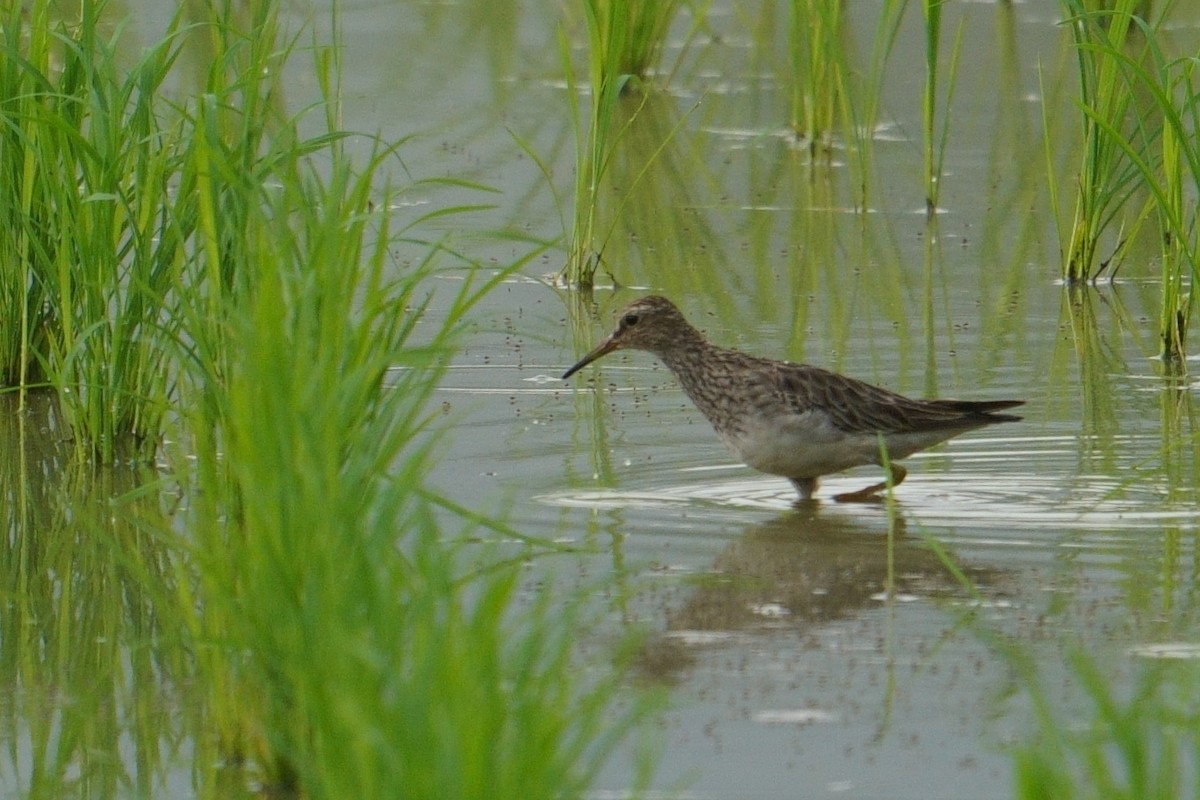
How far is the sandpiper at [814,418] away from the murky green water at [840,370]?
17 cm

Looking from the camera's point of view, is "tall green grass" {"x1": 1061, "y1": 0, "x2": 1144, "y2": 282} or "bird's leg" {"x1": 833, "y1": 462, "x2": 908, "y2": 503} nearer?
"bird's leg" {"x1": 833, "y1": 462, "x2": 908, "y2": 503}

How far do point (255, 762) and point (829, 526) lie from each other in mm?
2531

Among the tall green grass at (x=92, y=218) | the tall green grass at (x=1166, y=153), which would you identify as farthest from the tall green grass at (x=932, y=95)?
the tall green grass at (x=92, y=218)

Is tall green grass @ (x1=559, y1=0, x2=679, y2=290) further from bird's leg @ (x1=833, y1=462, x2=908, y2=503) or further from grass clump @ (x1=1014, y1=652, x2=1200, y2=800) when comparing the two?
grass clump @ (x1=1014, y1=652, x2=1200, y2=800)

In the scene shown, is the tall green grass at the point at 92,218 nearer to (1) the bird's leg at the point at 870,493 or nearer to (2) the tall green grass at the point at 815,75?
(1) the bird's leg at the point at 870,493

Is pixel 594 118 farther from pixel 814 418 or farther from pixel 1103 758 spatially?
pixel 1103 758

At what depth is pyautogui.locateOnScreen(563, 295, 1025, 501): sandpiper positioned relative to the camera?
6.73 meters

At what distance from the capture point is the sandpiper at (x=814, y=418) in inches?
265

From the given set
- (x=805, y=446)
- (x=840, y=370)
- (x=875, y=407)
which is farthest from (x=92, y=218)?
(x=840, y=370)

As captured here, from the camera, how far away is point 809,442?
672cm

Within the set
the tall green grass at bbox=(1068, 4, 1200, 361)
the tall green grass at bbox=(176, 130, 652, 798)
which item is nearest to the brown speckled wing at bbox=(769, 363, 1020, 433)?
the tall green grass at bbox=(1068, 4, 1200, 361)

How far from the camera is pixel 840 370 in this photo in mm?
8227

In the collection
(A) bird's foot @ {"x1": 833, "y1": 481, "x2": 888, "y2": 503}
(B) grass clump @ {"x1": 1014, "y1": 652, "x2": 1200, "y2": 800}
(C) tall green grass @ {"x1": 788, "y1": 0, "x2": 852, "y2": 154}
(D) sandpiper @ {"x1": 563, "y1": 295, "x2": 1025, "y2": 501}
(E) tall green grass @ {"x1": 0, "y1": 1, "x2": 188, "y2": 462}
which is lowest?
(A) bird's foot @ {"x1": 833, "y1": 481, "x2": 888, "y2": 503}

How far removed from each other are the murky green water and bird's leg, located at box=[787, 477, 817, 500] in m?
0.10
